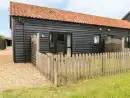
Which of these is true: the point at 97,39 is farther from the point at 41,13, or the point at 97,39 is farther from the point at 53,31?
the point at 41,13

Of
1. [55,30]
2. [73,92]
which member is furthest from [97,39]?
[73,92]

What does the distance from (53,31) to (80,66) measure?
8.54 metres

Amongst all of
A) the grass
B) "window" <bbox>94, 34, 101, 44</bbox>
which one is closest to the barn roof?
"window" <bbox>94, 34, 101, 44</bbox>

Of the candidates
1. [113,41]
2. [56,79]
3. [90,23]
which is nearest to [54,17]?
[90,23]

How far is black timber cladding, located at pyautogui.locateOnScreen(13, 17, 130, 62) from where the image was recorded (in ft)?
47.9

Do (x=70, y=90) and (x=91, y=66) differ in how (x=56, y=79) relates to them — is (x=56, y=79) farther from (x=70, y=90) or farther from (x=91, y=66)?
(x=91, y=66)

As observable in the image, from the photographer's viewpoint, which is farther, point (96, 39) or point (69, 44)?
point (96, 39)

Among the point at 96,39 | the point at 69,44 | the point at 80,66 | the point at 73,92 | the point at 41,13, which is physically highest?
the point at 41,13

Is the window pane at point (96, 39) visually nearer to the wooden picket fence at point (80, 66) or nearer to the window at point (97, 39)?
the window at point (97, 39)

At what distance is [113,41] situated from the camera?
18.4m

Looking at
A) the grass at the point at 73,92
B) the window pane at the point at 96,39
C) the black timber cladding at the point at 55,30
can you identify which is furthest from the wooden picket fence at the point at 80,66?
the window pane at the point at 96,39

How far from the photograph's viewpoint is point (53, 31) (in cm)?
1605

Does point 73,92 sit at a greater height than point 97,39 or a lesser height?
lesser

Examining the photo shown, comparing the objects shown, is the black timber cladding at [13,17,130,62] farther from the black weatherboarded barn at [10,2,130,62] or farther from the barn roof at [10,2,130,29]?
the barn roof at [10,2,130,29]
